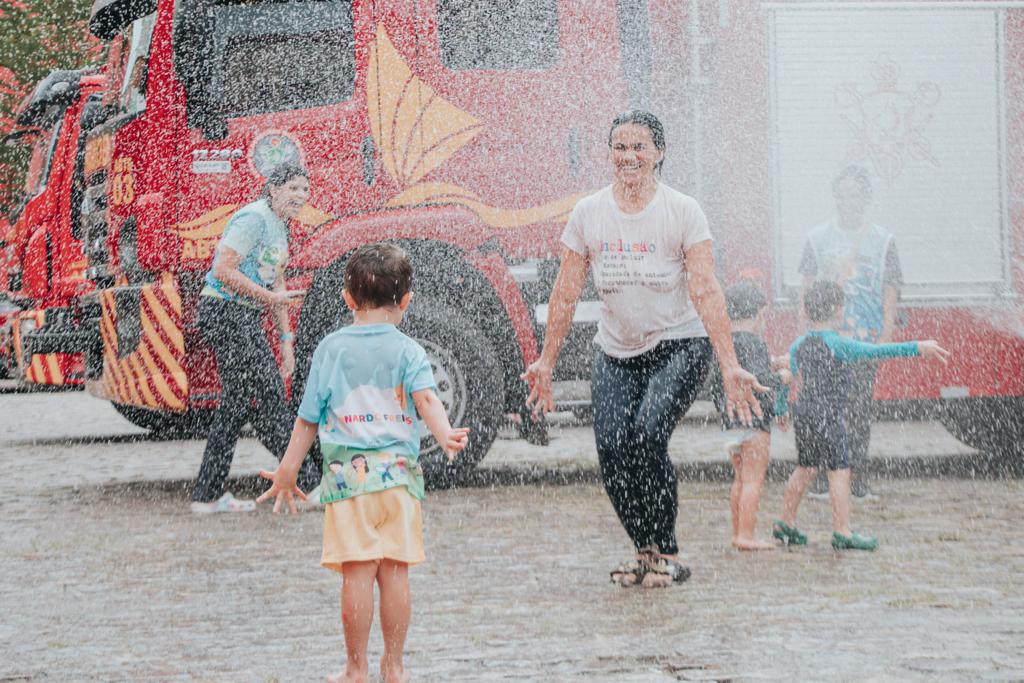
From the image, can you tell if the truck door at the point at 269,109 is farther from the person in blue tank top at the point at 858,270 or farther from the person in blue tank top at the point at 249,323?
the person in blue tank top at the point at 858,270

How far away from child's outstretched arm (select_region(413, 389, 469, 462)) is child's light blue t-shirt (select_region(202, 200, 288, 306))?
3.65 metres

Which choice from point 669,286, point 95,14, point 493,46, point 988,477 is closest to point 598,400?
point 669,286

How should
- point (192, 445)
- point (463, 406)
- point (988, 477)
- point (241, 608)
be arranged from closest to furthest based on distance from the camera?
point (241, 608) < point (463, 406) < point (988, 477) < point (192, 445)

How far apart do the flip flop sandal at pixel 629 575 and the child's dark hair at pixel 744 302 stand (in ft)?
4.17

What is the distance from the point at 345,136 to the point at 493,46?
90 centimetres

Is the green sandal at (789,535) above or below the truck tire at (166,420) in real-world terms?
above

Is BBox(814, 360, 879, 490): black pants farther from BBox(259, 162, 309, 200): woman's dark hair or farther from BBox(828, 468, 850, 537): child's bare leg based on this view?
BBox(259, 162, 309, 200): woman's dark hair

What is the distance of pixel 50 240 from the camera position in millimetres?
13875

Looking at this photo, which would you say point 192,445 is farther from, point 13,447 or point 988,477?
point 988,477

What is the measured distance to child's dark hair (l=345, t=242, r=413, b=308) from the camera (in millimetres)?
4422

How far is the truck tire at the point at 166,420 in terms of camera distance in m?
11.9

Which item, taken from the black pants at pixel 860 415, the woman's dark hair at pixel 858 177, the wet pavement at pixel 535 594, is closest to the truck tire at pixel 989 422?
the wet pavement at pixel 535 594

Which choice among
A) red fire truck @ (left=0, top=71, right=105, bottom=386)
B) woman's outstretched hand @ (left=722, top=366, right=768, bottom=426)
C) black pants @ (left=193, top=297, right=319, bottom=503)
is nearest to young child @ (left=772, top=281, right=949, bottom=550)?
woman's outstretched hand @ (left=722, top=366, right=768, bottom=426)

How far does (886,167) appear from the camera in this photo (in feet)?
29.3
